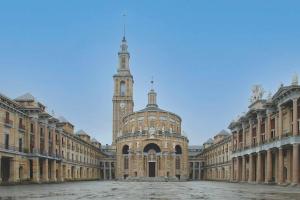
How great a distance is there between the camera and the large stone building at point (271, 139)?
50688 millimetres

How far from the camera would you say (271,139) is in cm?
5956

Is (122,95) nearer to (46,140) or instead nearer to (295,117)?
(46,140)

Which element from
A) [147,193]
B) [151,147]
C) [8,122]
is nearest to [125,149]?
[151,147]

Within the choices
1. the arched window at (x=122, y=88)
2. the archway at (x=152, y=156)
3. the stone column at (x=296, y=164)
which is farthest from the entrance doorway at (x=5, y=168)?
the arched window at (x=122, y=88)

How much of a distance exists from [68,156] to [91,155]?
36376mm

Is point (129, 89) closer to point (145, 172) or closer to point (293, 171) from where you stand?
point (145, 172)

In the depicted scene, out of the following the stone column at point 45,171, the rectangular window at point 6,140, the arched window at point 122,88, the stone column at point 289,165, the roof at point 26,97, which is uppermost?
the arched window at point 122,88

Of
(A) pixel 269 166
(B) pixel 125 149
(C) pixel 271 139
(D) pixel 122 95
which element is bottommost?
(B) pixel 125 149

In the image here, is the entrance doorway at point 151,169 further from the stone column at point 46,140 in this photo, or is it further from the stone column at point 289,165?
the stone column at point 289,165

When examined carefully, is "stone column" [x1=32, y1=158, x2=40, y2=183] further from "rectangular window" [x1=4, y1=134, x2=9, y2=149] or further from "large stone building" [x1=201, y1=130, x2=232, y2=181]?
"large stone building" [x1=201, y1=130, x2=232, y2=181]

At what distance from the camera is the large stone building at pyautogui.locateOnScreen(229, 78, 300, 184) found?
166 feet

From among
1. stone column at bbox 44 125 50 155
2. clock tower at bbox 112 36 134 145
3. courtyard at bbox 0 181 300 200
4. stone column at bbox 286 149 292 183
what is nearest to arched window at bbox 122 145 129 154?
clock tower at bbox 112 36 134 145

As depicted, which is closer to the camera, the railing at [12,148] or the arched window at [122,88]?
the railing at [12,148]

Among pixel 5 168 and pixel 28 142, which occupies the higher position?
pixel 28 142
